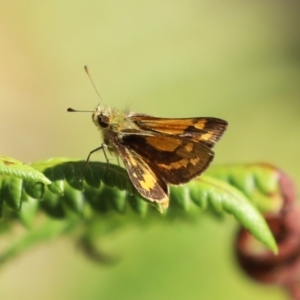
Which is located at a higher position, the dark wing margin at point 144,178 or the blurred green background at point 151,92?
the dark wing margin at point 144,178

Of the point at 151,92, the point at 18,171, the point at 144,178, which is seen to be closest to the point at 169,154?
the point at 144,178

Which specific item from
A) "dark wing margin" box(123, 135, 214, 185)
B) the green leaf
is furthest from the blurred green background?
the green leaf

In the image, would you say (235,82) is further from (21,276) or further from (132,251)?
(21,276)

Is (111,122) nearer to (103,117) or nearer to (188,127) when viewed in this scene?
(103,117)

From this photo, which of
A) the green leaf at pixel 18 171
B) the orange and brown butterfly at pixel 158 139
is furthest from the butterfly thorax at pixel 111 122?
the green leaf at pixel 18 171

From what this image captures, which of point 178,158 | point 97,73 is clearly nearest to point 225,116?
point 97,73

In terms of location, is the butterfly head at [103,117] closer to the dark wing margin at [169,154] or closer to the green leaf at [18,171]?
the dark wing margin at [169,154]

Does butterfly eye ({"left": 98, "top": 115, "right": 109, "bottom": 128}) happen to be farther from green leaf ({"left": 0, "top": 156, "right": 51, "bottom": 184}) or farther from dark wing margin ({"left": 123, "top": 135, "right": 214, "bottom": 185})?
green leaf ({"left": 0, "top": 156, "right": 51, "bottom": 184})

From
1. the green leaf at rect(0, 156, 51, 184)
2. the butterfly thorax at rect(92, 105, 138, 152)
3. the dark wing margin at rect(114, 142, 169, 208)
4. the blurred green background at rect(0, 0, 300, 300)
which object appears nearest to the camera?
the green leaf at rect(0, 156, 51, 184)
